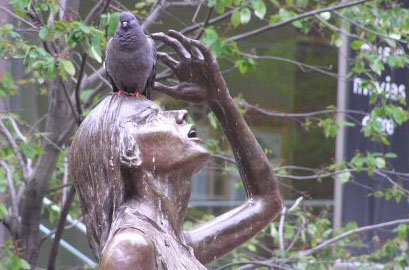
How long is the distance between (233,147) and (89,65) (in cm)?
346

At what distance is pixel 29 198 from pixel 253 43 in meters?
2.51

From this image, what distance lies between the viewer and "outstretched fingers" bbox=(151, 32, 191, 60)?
7.74 ft

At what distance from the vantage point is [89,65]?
589 centimetres

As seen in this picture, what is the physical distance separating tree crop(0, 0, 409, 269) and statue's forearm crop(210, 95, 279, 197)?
7.07ft

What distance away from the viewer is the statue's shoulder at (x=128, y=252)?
6.61ft

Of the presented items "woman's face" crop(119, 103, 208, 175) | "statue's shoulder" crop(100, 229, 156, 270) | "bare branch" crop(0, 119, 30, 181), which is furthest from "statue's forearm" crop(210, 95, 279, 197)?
"bare branch" crop(0, 119, 30, 181)

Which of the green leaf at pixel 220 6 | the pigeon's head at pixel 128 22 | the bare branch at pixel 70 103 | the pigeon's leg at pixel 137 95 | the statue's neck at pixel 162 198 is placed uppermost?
the pigeon's head at pixel 128 22

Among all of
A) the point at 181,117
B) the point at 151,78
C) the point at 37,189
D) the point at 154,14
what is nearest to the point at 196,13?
the point at 154,14

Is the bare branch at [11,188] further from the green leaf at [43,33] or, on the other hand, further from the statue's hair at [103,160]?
the statue's hair at [103,160]

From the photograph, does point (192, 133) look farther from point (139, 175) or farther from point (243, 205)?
A: point (243, 205)

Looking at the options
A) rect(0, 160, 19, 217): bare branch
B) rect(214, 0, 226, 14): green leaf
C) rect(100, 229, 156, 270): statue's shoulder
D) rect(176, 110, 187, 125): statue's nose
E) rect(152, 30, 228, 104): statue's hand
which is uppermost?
rect(214, 0, 226, 14): green leaf

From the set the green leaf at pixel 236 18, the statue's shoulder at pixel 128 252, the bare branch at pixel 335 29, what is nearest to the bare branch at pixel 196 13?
the green leaf at pixel 236 18

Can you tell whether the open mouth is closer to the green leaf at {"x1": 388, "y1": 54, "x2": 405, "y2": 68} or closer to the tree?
the tree

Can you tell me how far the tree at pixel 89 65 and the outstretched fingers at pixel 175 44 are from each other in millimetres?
2223
